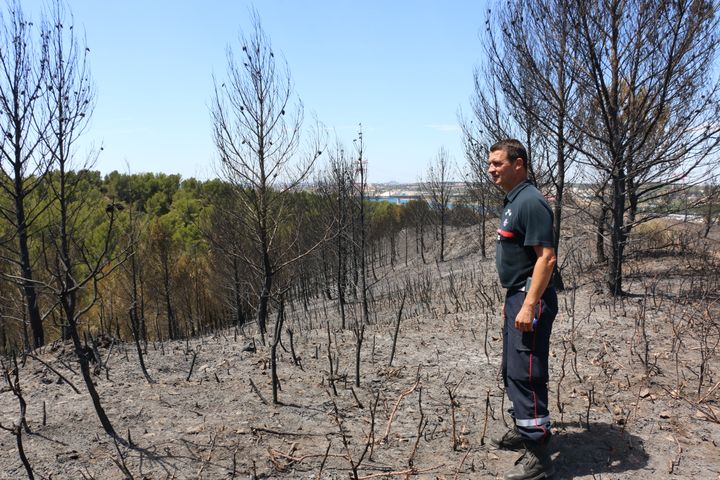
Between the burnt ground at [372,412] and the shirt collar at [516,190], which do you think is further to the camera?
the burnt ground at [372,412]

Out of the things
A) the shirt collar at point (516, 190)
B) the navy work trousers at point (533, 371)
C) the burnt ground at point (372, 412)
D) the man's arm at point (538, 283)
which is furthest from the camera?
the burnt ground at point (372, 412)

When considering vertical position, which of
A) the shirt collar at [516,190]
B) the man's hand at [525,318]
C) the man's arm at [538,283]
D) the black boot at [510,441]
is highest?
the shirt collar at [516,190]

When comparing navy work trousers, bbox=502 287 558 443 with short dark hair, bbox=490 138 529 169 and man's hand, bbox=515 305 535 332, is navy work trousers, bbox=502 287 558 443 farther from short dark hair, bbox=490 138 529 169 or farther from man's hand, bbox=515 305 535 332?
short dark hair, bbox=490 138 529 169

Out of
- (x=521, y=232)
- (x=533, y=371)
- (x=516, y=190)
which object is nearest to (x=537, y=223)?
(x=521, y=232)

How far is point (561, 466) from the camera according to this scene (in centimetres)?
315

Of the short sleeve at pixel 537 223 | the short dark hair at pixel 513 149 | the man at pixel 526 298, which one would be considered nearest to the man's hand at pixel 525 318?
the man at pixel 526 298

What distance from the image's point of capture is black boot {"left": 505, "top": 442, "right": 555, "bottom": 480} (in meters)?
2.88

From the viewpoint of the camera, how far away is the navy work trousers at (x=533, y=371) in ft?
9.25

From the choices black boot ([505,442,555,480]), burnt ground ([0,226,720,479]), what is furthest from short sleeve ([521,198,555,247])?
burnt ground ([0,226,720,479])

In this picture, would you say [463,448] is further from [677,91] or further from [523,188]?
[677,91]

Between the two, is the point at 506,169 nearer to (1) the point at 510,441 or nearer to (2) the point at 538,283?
(2) the point at 538,283

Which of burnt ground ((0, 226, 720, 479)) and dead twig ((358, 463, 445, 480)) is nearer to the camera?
dead twig ((358, 463, 445, 480))

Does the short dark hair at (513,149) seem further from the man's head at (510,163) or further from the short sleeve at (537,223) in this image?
the short sleeve at (537,223)

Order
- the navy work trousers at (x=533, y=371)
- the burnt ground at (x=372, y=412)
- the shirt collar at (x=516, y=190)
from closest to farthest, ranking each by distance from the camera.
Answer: the navy work trousers at (x=533, y=371) < the shirt collar at (x=516, y=190) < the burnt ground at (x=372, y=412)
